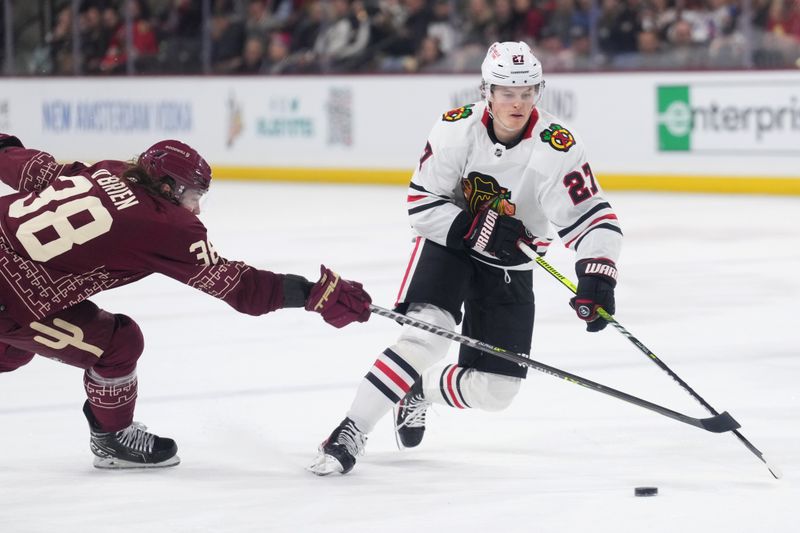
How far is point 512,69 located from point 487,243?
1.47 feet

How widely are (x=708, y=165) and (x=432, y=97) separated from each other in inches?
90.2

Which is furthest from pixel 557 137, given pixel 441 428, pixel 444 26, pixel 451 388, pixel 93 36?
pixel 93 36

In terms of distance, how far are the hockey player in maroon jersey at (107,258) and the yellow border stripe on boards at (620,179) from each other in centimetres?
677

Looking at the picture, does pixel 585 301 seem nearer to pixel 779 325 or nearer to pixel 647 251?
pixel 779 325

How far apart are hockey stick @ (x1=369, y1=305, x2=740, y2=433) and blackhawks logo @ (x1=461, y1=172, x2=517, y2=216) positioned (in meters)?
0.37

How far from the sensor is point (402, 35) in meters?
10.9

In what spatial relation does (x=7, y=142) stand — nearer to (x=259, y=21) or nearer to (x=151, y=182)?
(x=151, y=182)

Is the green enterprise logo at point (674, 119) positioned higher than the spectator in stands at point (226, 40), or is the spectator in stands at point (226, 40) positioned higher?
the spectator in stands at point (226, 40)

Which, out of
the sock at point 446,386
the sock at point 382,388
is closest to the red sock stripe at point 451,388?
the sock at point 446,386

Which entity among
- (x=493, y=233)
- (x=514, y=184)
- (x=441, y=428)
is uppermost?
(x=514, y=184)

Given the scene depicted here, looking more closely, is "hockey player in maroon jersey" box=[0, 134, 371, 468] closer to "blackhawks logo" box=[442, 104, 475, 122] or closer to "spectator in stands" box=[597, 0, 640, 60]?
"blackhawks logo" box=[442, 104, 475, 122]

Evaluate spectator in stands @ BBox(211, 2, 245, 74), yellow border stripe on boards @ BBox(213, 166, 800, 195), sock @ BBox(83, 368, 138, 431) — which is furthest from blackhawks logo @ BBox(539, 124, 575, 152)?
spectator in stands @ BBox(211, 2, 245, 74)

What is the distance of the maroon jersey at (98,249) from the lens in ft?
10.1

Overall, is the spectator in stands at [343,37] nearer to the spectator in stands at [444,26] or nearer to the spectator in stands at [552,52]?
the spectator in stands at [444,26]
